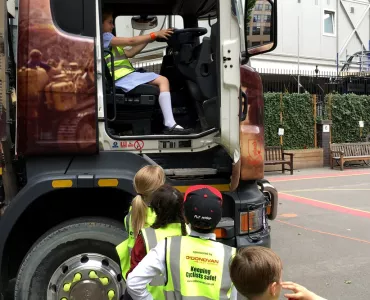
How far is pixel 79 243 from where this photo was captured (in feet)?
11.0

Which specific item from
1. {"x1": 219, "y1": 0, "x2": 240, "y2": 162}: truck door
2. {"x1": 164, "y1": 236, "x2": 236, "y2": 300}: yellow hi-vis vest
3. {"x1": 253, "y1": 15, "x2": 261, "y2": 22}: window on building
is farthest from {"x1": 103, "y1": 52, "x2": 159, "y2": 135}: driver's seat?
{"x1": 164, "y1": 236, "x2": 236, "y2": 300}: yellow hi-vis vest

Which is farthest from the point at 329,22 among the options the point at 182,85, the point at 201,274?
the point at 201,274

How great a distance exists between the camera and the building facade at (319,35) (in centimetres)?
2214

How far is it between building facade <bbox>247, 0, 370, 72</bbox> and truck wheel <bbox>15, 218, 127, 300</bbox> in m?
18.3

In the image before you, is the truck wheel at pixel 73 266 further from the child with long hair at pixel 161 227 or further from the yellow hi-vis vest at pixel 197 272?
the yellow hi-vis vest at pixel 197 272

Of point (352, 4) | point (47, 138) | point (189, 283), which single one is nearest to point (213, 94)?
point (47, 138)

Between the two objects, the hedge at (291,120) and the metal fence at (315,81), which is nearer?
the hedge at (291,120)

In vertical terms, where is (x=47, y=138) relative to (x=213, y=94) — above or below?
below

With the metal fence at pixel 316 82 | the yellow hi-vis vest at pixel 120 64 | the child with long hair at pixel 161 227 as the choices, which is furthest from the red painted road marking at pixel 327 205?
the metal fence at pixel 316 82

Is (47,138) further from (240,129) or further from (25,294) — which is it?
(240,129)

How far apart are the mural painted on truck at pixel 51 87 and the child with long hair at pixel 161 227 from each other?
1.08 meters

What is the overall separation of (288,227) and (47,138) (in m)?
5.57

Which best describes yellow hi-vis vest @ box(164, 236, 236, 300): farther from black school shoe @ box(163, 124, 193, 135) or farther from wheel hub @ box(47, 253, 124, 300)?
black school shoe @ box(163, 124, 193, 135)

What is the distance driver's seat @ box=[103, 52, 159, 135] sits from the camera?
3910 millimetres
